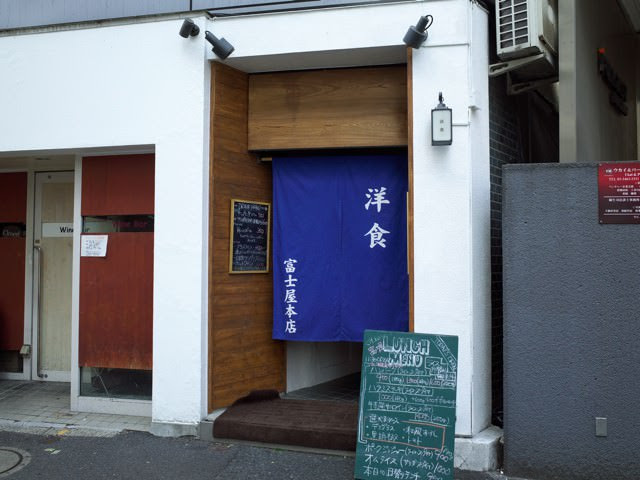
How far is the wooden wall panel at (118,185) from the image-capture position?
6.90 m

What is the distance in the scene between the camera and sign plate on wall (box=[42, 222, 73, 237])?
845 centimetres

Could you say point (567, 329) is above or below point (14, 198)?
below

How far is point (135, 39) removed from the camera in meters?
6.51

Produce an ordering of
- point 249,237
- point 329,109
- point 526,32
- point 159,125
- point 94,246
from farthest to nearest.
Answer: point 94,246 → point 249,237 → point 329,109 → point 159,125 → point 526,32

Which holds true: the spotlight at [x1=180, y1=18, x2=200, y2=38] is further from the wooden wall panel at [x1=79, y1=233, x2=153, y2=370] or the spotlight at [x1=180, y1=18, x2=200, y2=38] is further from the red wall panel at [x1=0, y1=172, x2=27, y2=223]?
the red wall panel at [x1=0, y1=172, x2=27, y2=223]

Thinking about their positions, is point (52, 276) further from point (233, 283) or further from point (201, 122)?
point (201, 122)

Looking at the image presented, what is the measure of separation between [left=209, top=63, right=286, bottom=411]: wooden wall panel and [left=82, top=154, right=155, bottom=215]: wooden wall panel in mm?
947

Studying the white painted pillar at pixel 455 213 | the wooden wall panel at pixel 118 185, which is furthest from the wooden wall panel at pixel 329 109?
the wooden wall panel at pixel 118 185

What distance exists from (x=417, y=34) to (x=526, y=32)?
1.04 meters

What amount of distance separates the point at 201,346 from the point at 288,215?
1697 mm

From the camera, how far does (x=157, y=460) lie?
5641 mm

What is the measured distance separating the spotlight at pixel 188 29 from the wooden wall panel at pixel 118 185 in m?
1.41

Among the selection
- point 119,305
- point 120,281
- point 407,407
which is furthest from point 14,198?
point 407,407

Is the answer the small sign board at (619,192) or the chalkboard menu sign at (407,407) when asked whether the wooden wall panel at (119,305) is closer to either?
the chalkboard menu sign at (407,407)
